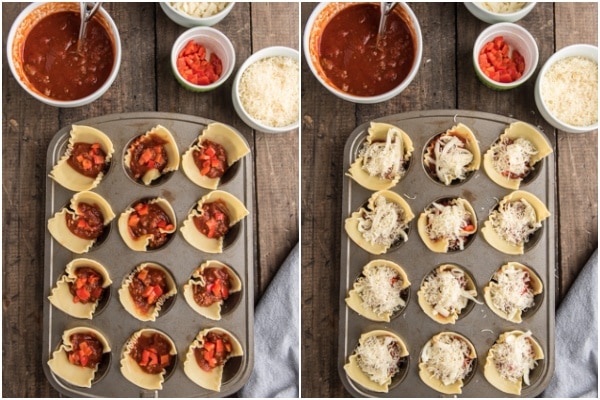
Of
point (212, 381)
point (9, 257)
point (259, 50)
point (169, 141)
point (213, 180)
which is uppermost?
point (259, 50)

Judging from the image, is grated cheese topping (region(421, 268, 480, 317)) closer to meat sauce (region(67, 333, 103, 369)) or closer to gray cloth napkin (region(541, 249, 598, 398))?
gray cloth napkin (region(541, 249, 598, 398))

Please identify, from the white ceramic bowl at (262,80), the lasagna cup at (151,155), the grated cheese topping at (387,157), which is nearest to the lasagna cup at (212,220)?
the lasagna cup at (151,155)

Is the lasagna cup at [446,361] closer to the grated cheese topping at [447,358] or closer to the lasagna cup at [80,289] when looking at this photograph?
the grated cheese topping at [447,358]

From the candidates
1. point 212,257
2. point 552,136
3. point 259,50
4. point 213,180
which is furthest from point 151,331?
point 552,136

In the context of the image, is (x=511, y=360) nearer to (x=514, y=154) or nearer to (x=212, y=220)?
(x=514, y=154)

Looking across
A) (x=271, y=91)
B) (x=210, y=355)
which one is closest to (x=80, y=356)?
(x=210, y=355)

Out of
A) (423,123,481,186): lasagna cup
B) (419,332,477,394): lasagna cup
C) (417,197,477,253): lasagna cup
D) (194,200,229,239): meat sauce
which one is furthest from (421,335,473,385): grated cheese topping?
(194,200,229,239): meat sauce

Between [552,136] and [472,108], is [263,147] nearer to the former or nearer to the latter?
[472,108]
